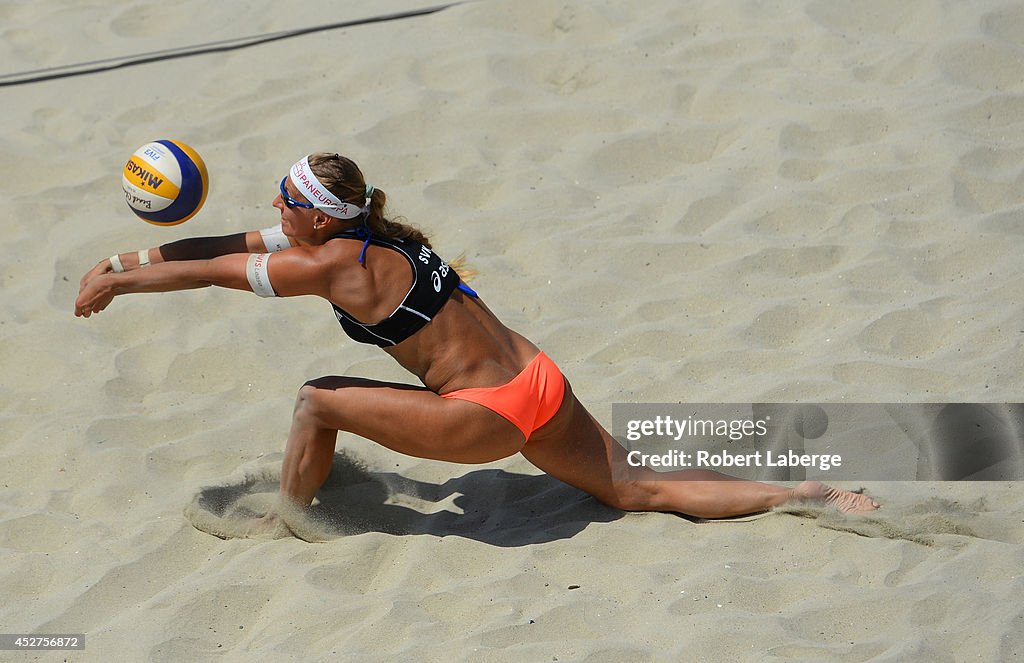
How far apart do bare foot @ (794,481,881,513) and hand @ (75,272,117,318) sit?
2261 millimetres

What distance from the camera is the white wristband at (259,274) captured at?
3.60 meters

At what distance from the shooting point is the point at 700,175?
19.0 feet

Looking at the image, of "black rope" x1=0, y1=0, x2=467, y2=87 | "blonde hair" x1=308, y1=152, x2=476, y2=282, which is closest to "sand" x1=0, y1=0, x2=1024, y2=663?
"black rope" x1=0, y1=0, x2=467, y2=87

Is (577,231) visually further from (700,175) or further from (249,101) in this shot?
(249,101)

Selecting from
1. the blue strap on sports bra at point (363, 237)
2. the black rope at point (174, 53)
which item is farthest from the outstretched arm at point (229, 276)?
the black rope at point (174, 53)

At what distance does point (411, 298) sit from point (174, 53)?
3.87m

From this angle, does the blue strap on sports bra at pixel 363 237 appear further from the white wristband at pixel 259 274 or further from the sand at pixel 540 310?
the sand at pixel 540 310

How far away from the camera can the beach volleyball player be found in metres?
3.66

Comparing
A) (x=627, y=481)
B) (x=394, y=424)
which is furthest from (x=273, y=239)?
(x=627, y=481)

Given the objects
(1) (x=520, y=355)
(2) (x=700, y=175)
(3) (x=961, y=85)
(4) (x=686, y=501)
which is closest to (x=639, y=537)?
(4) (x=686, y=501)

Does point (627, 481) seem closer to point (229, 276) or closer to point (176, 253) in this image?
point (229, 276)

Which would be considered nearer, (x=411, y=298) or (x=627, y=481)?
(x=411, y=298)

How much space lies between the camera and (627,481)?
3980 mm

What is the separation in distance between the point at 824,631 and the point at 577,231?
2.68 meters
